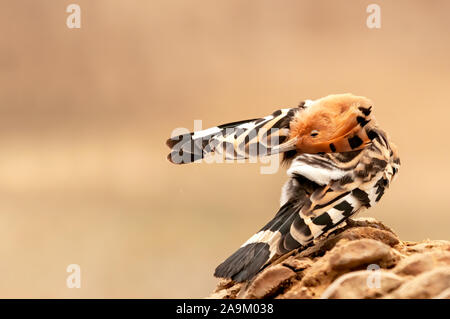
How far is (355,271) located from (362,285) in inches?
2.7

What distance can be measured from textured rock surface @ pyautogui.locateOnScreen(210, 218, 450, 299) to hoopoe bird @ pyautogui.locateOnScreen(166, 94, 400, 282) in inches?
1.7

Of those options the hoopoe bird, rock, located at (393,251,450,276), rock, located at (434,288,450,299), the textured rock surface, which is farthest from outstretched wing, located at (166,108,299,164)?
rock, located at (434,288,450,299)

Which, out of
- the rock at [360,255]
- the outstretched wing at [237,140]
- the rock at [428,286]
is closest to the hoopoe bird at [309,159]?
the outstretched wing at [237,140]

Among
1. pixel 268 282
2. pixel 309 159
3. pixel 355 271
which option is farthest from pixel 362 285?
pixel 309 159

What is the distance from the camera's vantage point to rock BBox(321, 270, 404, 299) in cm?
111

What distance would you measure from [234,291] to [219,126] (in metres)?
0.52

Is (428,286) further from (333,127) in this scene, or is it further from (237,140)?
(237,140)

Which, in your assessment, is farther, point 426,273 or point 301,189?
point 301,189

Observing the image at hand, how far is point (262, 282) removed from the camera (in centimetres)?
123

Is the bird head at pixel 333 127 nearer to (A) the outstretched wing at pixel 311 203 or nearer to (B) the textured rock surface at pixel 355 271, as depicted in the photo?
(A) the outstretched wing at pixel 311 203

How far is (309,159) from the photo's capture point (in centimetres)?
143
